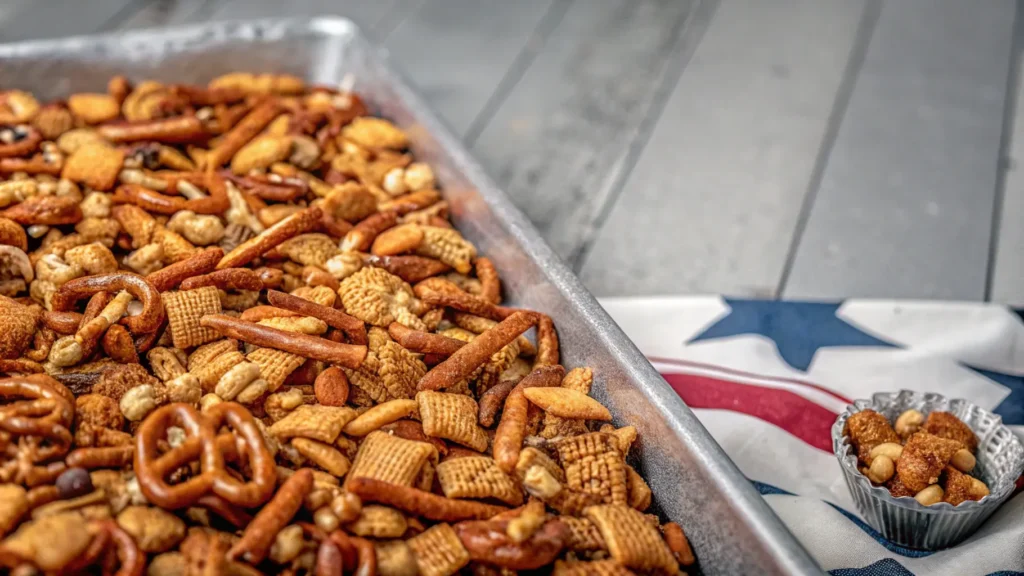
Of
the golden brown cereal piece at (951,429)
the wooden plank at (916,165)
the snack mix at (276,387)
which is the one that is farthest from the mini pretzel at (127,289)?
the wooden plank at (916,165)

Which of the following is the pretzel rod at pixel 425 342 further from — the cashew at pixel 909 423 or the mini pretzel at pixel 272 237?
the cashew at pixel 909 423

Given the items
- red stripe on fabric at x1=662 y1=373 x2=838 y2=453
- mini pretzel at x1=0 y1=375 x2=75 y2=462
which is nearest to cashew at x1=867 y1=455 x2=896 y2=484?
red stripe on fabric at x1=662 y1=373 x2=838 y2=453

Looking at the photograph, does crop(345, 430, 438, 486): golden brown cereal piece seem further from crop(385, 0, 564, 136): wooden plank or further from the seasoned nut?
crop(385, 0, 564, 136): wooden plank

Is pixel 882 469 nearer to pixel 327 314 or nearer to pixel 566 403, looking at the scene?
pixel 566 403

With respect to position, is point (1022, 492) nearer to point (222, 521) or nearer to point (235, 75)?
point (222, 521)

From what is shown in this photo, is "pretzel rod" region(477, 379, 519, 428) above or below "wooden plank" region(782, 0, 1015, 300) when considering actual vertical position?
below

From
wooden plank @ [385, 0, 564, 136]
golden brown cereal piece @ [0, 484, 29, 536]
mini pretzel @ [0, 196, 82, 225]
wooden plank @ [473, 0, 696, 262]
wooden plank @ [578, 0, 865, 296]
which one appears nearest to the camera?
golden brown cereal piece @ [0, 484, 29, 536]

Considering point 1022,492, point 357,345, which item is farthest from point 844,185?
point 357,345
